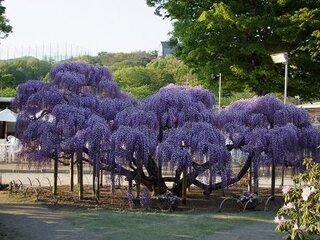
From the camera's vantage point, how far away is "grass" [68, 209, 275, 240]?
10.7 metres

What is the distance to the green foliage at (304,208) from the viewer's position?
5.80 meters

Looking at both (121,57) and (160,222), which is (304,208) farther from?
(121,57)

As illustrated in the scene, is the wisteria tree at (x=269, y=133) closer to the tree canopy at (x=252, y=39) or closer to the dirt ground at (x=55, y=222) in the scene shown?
the dirt ground at (x=55, y=222)

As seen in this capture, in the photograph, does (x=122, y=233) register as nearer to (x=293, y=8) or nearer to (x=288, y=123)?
(x=288, y=123)

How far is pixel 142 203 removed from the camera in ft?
46.8

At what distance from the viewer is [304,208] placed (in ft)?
19.4

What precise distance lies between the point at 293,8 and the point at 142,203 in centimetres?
1138

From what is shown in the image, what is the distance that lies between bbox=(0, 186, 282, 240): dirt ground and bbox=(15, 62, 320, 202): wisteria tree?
749 mm

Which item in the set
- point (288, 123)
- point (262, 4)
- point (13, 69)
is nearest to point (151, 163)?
point (288, 123)

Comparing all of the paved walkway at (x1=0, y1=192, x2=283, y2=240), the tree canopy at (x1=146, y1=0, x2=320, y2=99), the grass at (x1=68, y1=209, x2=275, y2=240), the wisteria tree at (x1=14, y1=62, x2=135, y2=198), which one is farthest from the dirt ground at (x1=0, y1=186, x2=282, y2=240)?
the tree canopy at (x1=146, y1=0, x2=320, y2=99)

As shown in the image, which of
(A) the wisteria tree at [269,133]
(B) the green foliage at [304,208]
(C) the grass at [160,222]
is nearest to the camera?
(B) the green foliage at [304,208]

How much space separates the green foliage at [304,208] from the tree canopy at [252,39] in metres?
A: 14.0

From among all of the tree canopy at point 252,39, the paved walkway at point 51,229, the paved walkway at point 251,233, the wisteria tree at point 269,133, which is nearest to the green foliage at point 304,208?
the paved walkway at point 251,233

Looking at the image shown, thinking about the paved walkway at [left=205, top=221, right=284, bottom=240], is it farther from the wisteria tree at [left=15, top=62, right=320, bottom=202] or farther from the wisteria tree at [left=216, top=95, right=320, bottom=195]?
the wisteria tree at [left=216, top=95, right=320, bottom=195]
